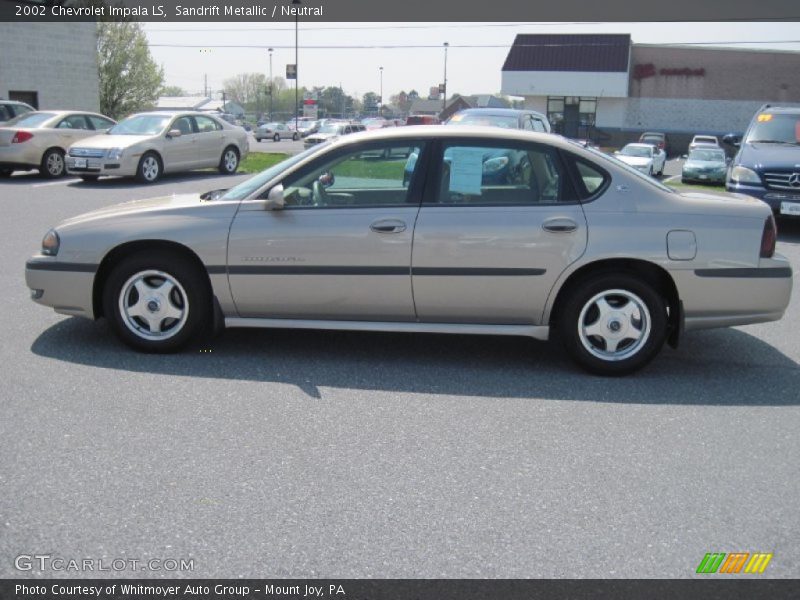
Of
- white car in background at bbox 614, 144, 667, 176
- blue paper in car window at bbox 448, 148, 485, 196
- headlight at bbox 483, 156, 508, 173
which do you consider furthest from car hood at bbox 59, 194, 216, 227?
white car in background at bbox 614, 144, 667, 176

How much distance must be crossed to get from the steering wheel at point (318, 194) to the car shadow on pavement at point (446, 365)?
1015mm

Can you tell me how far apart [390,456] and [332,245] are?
175 centimetres

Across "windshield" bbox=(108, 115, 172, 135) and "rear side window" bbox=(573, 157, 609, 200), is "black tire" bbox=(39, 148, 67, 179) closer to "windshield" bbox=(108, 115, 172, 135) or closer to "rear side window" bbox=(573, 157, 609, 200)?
"windshield" bbox=(108, 115, 172, 135)

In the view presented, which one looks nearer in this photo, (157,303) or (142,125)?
(157,303)

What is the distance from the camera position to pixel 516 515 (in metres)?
3.42

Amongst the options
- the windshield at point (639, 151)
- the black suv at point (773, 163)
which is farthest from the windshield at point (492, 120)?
the windshield at point (639, 151)

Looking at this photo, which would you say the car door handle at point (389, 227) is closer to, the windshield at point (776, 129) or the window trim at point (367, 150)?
the window trim at point (367, 150)

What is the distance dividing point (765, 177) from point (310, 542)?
1097cm

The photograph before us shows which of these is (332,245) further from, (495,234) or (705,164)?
(705,164)

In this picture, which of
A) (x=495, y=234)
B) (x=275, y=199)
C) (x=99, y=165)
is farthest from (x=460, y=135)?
(x=99, y=165)

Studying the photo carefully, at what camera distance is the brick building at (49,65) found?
3259 cm

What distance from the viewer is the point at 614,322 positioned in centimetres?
530
